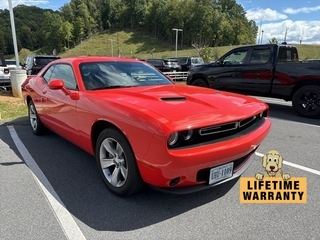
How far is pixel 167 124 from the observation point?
2156mm

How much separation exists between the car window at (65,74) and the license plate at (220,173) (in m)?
2.08

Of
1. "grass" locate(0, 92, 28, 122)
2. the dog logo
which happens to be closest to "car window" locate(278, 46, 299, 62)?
the dog logo

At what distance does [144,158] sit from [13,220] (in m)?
1.36

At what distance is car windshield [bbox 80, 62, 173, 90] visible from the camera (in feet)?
11.1

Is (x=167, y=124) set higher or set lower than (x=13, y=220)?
higher

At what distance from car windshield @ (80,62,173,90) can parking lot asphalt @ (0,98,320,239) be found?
1158mm

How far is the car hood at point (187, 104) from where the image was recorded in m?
2.37

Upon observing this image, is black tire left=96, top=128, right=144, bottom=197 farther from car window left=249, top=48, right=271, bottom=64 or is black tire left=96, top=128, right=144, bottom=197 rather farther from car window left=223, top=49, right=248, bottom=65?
car window left=223, top=49, right=248, bottom=65

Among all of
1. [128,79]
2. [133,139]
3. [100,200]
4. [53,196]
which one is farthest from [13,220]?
[128,79]

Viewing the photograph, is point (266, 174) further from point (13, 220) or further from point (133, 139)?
point (13, 220)

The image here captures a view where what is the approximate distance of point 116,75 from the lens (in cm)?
359

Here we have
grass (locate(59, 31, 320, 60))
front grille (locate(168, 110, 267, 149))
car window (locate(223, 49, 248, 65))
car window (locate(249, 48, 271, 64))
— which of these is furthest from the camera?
grass (locate(59, 31, 320, 60))

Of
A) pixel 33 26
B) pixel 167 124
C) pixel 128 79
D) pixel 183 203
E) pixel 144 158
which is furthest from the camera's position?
pixel 33 26

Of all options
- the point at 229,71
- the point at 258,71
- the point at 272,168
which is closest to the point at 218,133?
the point at 272,168
